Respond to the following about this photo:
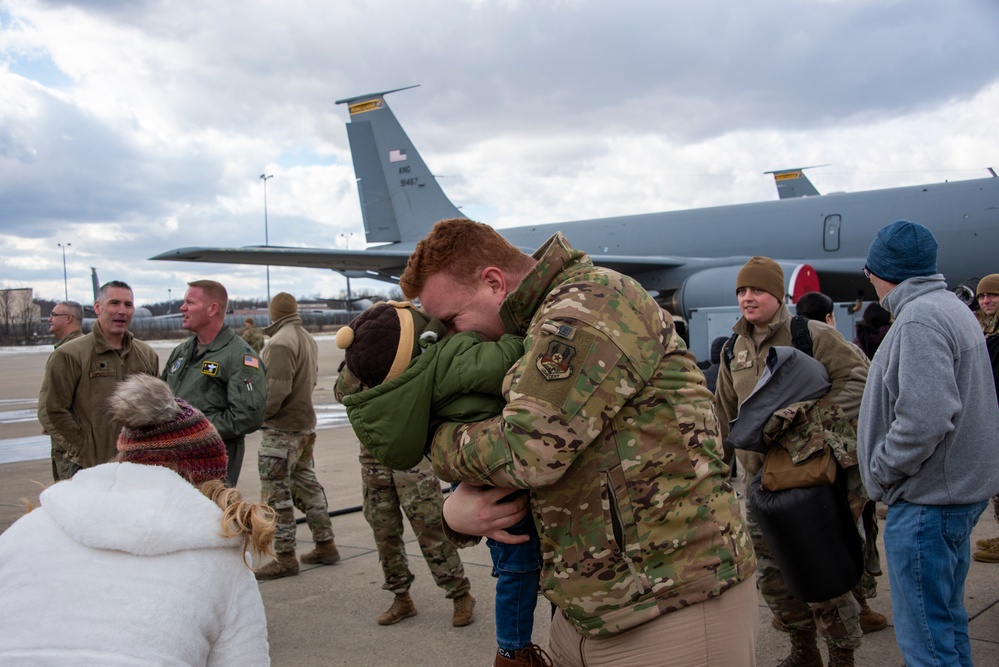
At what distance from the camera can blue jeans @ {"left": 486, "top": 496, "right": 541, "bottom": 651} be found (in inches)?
87.5

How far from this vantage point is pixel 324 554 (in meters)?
5.46

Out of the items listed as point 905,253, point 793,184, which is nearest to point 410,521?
point 905,253

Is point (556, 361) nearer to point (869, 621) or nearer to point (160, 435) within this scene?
point (160, 435)

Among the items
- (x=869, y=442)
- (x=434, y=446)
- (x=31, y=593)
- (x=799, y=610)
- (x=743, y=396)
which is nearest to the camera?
(x=31, y=593)

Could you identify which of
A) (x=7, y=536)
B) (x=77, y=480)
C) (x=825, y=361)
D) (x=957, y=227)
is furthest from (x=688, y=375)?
(x=957, y=227)

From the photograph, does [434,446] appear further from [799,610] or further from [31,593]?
[799,610]

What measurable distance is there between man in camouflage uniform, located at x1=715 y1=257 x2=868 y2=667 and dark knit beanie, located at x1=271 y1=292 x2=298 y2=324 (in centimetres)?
329

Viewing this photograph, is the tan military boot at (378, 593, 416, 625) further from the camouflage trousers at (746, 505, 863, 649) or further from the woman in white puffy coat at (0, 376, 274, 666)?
the woman in white puffy coat at (0, 376, 274, 666)

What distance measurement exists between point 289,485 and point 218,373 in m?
1.12

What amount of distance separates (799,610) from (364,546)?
332 centimetres

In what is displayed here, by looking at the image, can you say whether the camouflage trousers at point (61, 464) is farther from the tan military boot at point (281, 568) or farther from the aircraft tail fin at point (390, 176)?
the aircraft tail fin at point (390, 176)

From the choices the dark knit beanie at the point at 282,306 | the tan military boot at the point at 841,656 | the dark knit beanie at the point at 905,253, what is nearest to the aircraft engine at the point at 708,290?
the dark knit beanie at the point at 282,306

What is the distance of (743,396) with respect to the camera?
3.94 meters

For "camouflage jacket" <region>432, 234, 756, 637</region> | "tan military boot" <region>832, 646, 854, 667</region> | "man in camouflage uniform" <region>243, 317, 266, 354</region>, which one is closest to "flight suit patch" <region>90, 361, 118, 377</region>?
"camouflage jacket" <region>432, 234, 756, 637</region>
